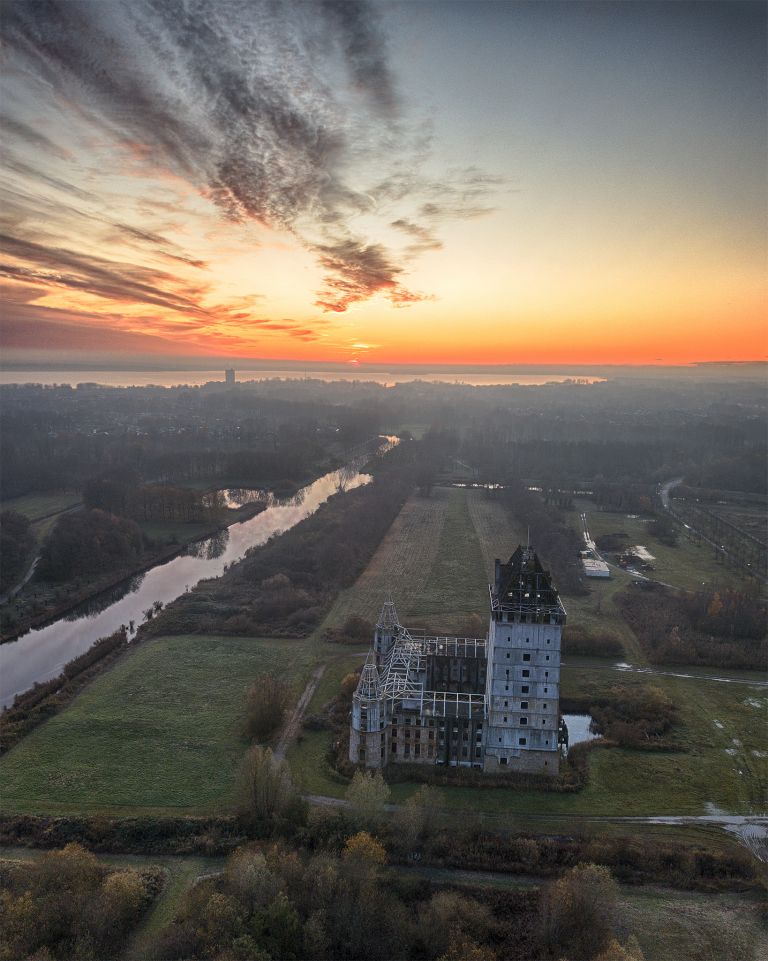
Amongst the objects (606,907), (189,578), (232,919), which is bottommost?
(189,578)

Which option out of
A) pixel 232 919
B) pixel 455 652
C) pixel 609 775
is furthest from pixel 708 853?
pixel 232 919

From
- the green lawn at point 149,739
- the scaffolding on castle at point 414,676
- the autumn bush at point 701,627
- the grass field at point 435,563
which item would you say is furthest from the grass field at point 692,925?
the grass field at point 435,563

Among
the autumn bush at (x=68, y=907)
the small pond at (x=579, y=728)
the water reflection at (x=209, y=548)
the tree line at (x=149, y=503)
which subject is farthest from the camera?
the tree line at (x=149, y=503)

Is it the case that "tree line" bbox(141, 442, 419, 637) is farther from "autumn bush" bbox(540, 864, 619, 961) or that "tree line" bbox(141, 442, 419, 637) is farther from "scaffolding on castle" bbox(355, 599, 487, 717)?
"autumn bush" bbox(540, 864, 619, 961)

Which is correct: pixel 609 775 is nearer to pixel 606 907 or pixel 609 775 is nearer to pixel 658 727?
pixel 658 727

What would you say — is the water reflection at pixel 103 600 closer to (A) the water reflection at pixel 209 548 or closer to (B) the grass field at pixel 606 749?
(A) the water reflection at pixel 209 548
